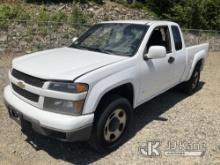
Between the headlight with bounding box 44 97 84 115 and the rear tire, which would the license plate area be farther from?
the rear tire

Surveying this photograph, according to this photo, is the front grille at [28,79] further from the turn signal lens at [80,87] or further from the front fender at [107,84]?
the front fender at [107,84]

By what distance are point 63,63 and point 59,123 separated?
97cm

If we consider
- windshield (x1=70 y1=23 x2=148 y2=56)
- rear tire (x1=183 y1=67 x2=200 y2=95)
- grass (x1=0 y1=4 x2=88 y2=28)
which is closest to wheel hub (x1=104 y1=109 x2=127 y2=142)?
windshield (x1=70 y1=23 x2=148 y2=56)

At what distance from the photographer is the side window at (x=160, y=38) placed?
16.6ft

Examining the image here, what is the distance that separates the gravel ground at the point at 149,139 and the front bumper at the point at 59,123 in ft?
1.89

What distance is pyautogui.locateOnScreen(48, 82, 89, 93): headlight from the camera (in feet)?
11.5

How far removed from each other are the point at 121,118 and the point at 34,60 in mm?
1573

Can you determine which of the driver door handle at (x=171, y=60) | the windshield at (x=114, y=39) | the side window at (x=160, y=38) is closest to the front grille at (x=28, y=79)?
the windshield at (x=114, y=39)

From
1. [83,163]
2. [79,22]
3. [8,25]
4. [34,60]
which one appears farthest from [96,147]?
[79,22]

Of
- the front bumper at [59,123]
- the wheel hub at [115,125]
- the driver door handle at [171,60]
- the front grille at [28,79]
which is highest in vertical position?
the driver door handle at [171,60]

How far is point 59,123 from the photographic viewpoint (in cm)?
349

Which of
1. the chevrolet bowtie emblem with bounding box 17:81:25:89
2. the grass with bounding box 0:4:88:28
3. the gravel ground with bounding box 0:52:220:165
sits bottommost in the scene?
the gravel ground with bounding box 0:52:220:165

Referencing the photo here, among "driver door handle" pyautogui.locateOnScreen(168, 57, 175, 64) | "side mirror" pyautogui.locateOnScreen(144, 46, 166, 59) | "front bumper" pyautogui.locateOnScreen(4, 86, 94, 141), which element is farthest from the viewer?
"driver door handle" pyautogui.locateOnScreen(168, 57, 175, 64)

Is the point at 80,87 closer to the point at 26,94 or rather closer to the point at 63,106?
the point at 63,106
